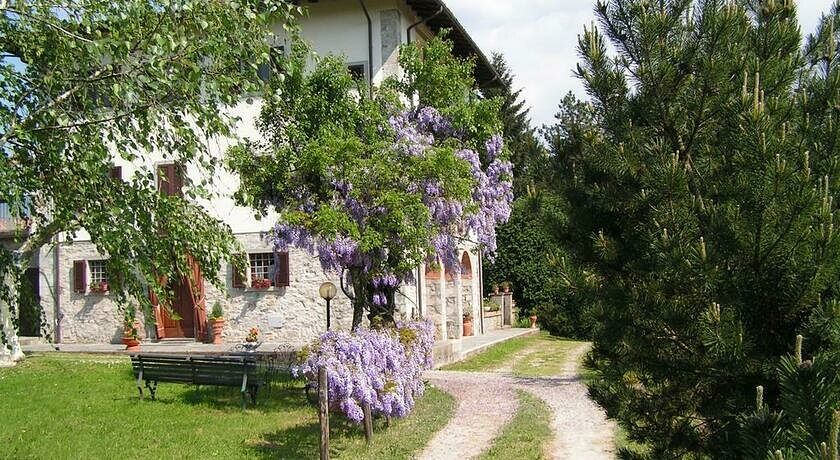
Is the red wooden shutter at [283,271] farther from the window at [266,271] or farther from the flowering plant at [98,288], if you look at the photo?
Result: the flowering plant at [98,288]

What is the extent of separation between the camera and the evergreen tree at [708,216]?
10.3ft

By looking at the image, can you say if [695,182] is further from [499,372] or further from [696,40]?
[499,372]

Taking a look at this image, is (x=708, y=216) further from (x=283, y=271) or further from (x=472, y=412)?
(x=283, y=271)

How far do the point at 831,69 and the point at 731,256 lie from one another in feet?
4.24

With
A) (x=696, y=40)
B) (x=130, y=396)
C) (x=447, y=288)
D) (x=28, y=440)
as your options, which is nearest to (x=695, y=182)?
(x=696, y=40)

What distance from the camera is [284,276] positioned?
58.8 feet

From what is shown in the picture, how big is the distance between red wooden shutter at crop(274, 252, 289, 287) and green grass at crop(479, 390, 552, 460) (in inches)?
323

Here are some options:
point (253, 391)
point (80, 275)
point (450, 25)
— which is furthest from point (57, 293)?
point (450, 25)

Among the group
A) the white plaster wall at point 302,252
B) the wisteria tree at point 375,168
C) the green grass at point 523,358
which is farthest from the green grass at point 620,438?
the white plaster wall at point 302,252

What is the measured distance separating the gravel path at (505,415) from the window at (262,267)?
5.59m

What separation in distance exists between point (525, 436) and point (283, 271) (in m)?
10.0

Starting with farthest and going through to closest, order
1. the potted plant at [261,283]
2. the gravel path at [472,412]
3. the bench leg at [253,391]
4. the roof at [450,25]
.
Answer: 1. the potted plant at [261,283]
2. the roof at [450,25]
3. the bench leg at [253,391]
4. the gravel path at [472,412]

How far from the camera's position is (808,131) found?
3.43 meters

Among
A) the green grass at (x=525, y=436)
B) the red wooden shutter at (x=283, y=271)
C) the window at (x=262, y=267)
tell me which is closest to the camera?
the green grass at (x=525, y=436)
